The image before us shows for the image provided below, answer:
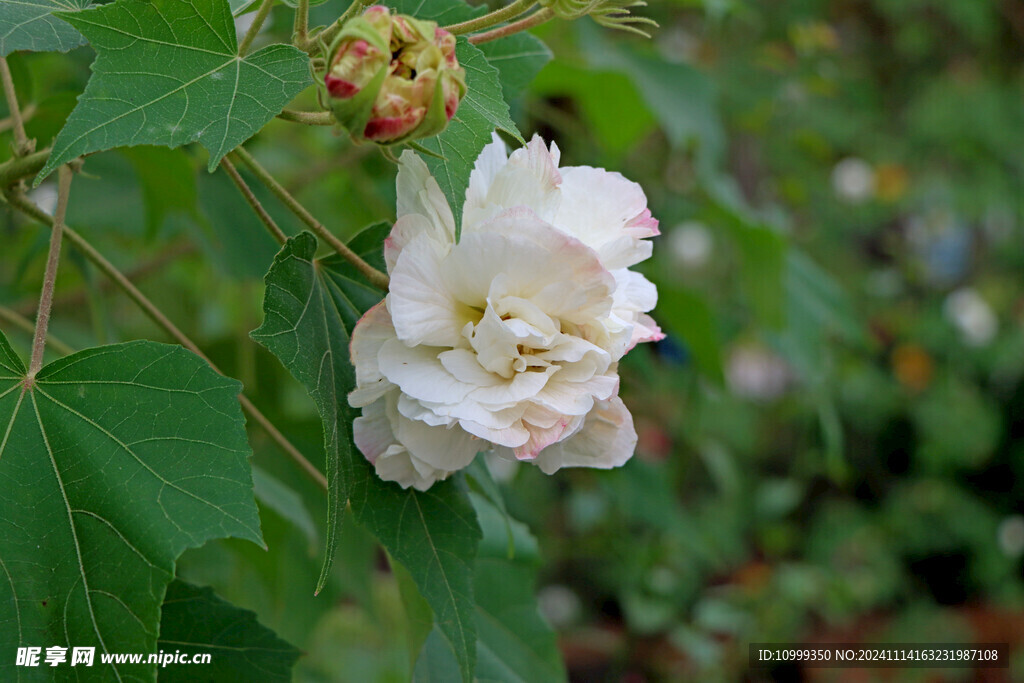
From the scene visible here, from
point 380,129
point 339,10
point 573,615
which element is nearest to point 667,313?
point 339,10

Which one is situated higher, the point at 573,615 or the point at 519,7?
the point at 519,7

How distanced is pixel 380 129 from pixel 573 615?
218 centimetres

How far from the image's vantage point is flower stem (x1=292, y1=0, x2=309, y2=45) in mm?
396

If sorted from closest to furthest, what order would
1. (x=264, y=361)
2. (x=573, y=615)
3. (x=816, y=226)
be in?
(x=264, y=361)
(x=573, y=615)
(x=816, y=226)

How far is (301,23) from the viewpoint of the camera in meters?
0.41

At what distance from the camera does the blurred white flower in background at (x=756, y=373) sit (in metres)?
2.51

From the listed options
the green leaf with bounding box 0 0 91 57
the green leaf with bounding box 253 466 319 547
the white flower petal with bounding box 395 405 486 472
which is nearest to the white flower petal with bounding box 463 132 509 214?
the white flower petal with bounding box 395 405 486 472

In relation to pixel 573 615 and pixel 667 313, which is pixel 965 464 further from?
pixel 667 313

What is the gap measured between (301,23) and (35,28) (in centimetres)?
15

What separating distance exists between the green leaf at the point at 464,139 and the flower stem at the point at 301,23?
2.9 inches

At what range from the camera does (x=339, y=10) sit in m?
→ 0.56

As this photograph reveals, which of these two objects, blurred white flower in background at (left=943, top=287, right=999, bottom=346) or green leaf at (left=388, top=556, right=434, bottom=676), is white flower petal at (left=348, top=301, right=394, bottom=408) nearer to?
green leaf at (left=388, top=556, right=434, bottom=676)

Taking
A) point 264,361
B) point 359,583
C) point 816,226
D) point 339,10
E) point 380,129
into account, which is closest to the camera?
point 380,129

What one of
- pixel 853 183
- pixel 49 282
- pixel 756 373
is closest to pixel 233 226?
pixel 49 282
